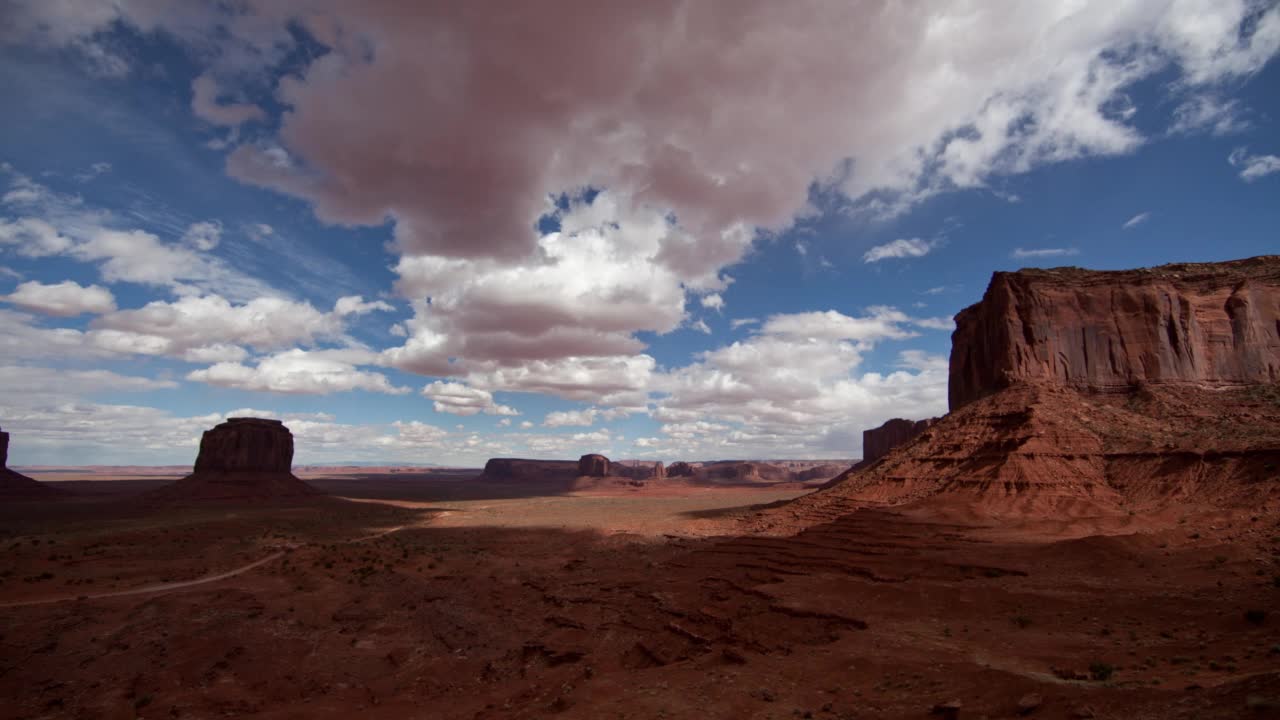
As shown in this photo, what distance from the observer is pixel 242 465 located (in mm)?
85750

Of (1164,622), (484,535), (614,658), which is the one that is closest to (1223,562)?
(1164,622)

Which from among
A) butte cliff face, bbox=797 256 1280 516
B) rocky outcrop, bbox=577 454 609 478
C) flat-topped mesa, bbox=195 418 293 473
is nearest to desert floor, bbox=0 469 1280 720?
butte cliff face, bbox=797 256 1280 516

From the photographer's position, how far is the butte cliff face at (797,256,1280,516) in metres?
30.0

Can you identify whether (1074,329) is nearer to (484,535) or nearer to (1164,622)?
(1164,622)

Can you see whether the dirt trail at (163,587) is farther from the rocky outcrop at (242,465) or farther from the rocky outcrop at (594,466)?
the rocky outcrop at (594,466)

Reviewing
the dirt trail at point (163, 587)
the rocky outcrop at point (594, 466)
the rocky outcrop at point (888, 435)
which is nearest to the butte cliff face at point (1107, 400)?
the dirt trail at point (163, 587)

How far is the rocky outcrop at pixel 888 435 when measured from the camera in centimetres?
8869

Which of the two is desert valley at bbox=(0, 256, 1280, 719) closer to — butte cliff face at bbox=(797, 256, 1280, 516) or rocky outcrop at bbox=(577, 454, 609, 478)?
butte cliff face at bbox=(797, 256, 1280, 516)

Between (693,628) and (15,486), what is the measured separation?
103577 millimetres

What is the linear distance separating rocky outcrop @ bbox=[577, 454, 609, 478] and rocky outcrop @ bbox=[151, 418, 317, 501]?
104864mm

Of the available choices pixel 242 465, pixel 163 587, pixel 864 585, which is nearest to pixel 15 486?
pixel 242 465

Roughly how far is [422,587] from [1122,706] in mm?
25852

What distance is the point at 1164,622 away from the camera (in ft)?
46.7

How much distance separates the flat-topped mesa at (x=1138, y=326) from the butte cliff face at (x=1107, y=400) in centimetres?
8
